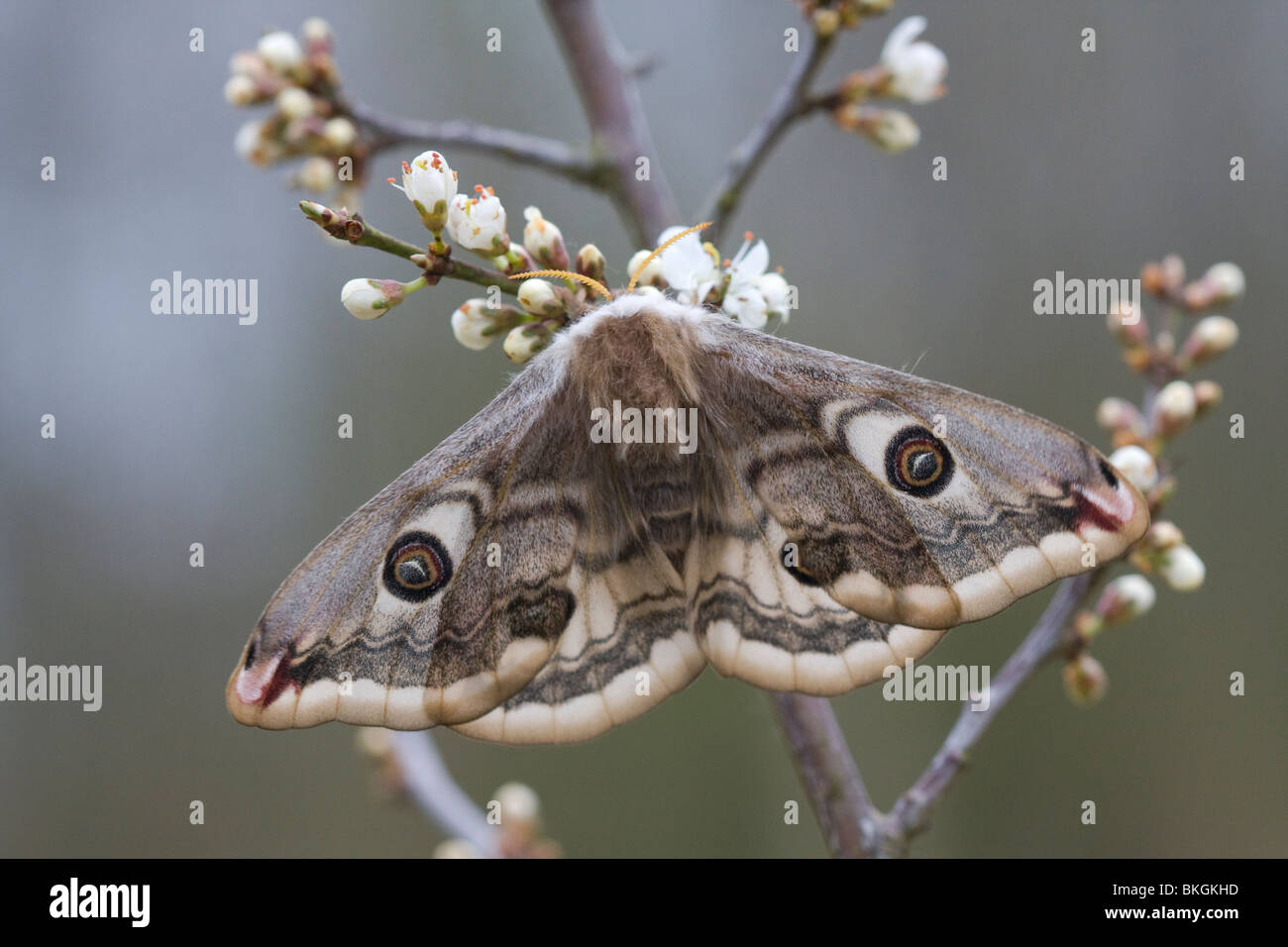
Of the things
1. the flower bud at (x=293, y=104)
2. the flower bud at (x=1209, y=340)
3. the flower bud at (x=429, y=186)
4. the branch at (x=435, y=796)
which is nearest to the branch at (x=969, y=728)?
the flower bud at (x=1209, y=340)

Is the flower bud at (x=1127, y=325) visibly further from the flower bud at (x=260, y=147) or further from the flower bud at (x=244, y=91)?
the flower bud at (x=244, y=91)

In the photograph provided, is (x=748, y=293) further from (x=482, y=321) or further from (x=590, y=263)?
(x=482, y=321)

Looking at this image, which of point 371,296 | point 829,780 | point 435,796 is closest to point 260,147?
point 371,296

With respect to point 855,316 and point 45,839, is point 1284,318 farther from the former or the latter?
point 45,839

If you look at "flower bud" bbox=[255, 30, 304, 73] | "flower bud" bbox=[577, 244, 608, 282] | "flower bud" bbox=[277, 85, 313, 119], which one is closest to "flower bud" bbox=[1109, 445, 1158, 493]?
"flower bud" bbox=[577, 244, 608, 282]

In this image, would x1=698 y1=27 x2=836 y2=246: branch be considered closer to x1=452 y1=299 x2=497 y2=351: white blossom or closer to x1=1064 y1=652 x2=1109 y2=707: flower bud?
x1=452 y1=299 x2=497 y2=351: white blossom
